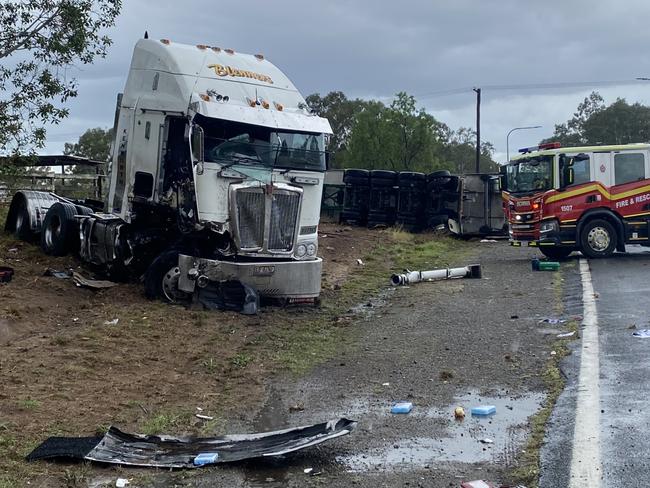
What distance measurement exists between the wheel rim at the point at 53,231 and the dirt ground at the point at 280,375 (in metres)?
1.11

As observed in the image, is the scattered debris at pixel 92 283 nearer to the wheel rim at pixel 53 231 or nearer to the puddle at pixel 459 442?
the wheel rim at pixel 53 231

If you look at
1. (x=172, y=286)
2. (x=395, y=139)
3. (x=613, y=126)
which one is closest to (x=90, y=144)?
(x=395, y=139)

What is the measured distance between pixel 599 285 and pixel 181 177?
7590 millimetres

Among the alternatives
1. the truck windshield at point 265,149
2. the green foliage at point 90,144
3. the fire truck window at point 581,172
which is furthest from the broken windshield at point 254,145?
the green foliage at point 90,144

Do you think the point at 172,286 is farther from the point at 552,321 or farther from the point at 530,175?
the point at 530,175

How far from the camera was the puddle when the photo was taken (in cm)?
510

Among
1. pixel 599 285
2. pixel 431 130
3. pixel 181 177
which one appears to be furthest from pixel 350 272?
pixel 431 130

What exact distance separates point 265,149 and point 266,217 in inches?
39.2

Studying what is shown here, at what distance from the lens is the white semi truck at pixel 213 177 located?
10.9 meters

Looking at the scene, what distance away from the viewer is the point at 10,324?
9703 millimetres

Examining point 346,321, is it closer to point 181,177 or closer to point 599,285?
point 181,177

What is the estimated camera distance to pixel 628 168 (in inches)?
713

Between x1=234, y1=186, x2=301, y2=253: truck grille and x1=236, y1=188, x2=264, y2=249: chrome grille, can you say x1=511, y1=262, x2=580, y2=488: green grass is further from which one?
x1=236, y1=188, x2=264, y2=249: chrome grille

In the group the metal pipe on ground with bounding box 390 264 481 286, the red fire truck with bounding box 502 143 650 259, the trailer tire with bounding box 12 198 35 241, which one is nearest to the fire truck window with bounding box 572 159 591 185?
the red fire truck with bounding box 502 143 650 259
